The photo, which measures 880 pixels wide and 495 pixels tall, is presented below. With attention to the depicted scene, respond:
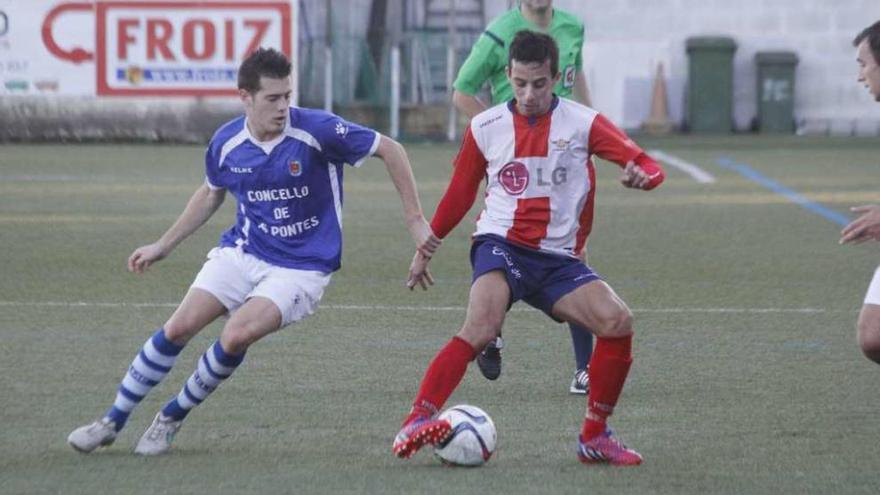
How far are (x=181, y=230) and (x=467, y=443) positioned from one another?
1435mm

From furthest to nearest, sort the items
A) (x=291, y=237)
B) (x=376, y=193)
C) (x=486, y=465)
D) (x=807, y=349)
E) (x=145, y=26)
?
(x=145, y=26), (x=376, y=193), (x=807, y=349), (x=291, y=237), (x=486, y=465)

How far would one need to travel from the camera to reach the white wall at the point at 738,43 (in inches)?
1141

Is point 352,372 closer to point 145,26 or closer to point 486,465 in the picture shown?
point 486,465

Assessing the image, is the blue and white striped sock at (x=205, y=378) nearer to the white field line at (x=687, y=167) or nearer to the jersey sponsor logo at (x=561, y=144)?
the jersey sponsor logo at (x=561, y=144)

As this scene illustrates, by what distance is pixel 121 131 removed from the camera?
79.2ft

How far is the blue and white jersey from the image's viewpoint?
7.21m

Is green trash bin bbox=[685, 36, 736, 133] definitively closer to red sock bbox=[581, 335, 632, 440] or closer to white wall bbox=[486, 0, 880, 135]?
white wall bbox=[486, 0, 880, 135]

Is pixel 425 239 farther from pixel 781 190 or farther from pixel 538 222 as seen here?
pixel 781 190

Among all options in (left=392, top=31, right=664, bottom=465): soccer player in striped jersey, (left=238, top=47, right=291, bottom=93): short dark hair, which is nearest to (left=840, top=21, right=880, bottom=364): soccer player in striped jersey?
(left=392, top=31, right=664, bottom=465): soccer player in striped jersey

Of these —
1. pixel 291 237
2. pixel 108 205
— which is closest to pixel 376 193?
pixel 108 205

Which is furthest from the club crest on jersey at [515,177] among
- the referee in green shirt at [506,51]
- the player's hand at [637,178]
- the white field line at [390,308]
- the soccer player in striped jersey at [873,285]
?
the white field line at [390,308]

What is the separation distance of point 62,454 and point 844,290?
6.47m

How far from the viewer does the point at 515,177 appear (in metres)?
7.20

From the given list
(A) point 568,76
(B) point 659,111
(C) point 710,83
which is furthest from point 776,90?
(A) point 568,76
